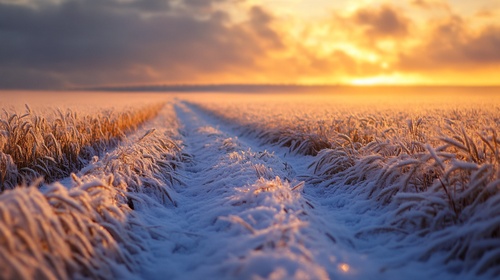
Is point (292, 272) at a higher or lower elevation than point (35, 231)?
lower

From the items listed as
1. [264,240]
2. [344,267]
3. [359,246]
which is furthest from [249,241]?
[359,246]

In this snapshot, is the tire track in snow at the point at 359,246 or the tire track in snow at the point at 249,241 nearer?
the tire track in snow at the point at 249,241

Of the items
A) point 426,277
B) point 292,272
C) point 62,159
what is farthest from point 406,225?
point 62,159

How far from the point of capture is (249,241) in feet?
9.20

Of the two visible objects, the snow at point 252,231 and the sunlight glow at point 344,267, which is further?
the sunlight glow at point 344,267

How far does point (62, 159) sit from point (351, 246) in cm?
557

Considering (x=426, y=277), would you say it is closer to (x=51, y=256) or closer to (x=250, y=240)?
(x=250, y=240)

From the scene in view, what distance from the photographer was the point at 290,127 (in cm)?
1045

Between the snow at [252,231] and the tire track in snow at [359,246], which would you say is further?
the tire track in snow at [359,246]

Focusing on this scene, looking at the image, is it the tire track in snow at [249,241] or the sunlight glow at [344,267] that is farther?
the sunlight glow at [344,267]

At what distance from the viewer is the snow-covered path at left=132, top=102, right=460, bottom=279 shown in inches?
98.4

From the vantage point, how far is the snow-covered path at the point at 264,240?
2.50 metres

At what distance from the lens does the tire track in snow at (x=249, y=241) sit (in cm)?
245

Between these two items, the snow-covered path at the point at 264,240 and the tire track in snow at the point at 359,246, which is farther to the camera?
the tire track in snow at the point at 359,246
